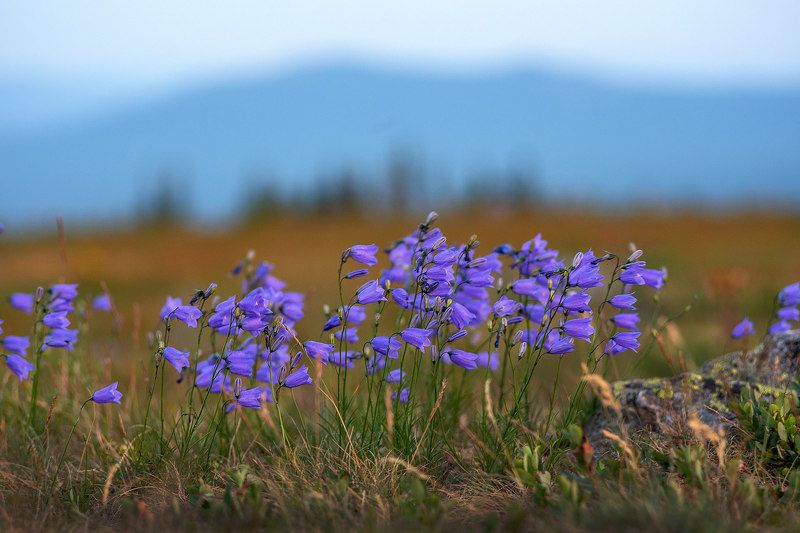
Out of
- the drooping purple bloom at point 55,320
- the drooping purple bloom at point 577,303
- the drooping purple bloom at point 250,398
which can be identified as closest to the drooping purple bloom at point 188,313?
the drooping purple bloom at point 250,398

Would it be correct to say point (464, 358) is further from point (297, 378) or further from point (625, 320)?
point (625, 320)

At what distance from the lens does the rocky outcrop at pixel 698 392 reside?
452 cm

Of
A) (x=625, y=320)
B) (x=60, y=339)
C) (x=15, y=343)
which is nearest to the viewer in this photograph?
(x=625, y=320)

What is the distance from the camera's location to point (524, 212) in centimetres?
3431

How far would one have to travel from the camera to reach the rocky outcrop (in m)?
4.52

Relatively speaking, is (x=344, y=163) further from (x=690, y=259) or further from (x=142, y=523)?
(x=142, y=523)

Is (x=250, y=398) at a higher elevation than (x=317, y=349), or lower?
lower

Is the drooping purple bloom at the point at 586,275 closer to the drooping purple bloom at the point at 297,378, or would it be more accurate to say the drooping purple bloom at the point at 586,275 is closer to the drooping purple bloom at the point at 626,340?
the drooping purple bloom at the point at 626,340

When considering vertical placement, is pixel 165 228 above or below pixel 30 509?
below

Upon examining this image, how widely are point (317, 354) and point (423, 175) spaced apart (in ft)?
229

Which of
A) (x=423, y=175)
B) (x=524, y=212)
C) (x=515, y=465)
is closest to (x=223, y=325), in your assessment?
(x=515, y=465)

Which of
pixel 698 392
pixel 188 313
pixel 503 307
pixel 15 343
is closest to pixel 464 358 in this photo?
pixel 503 307

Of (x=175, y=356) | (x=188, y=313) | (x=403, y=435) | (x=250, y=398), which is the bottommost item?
(x=403, y=435)

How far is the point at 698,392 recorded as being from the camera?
4848mm
